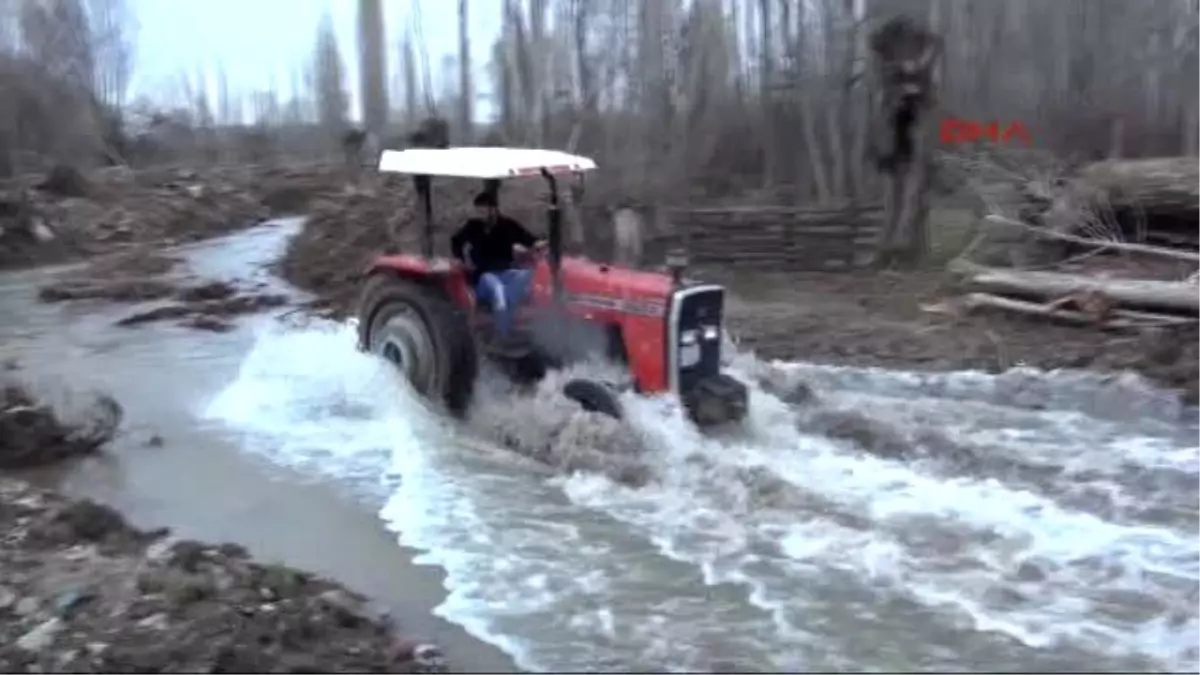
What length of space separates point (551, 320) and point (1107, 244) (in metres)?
7.28

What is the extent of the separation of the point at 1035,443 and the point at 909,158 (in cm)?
829

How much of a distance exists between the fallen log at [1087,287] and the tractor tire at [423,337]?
655 cm

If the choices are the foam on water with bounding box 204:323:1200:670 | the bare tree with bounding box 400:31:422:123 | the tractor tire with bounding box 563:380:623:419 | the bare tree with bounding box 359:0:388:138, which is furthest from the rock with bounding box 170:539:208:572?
the bare tree with bounding box 400:31:422:123

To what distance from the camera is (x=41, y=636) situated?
643 centimetres

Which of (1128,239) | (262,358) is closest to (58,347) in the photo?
(262,358)

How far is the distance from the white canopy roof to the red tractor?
1 centimetres

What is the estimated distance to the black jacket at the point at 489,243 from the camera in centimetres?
1077

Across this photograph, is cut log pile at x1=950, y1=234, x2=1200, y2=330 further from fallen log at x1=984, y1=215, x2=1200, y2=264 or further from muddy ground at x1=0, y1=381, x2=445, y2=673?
muddy ground at x1=0, y1=381, x2=445, y2=673

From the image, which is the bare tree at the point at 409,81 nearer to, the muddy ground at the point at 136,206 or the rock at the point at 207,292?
the muddy ground at the point at 136,206

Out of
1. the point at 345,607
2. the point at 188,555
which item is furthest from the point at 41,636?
the point at 345,607

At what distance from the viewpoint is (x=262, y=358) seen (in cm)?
1333

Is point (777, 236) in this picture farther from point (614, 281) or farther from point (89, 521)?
point (89, 521)

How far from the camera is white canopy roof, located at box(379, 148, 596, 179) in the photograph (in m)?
10.0

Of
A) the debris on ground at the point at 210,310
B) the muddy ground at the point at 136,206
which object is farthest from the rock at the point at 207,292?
the muddy ground at the point at 136,206
